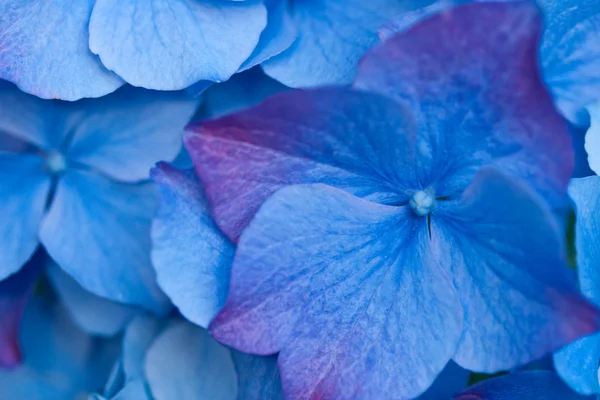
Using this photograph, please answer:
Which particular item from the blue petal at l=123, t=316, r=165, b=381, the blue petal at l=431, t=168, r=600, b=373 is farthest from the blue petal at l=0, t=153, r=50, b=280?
the blue petal at l=431, t=168, r=600, b=373

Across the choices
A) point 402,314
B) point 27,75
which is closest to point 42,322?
point 27,75

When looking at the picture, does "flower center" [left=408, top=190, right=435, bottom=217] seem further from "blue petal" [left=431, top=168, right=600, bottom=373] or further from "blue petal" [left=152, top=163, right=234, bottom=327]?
"blue petal" [left=152, top=163, right=234, bottom=327]

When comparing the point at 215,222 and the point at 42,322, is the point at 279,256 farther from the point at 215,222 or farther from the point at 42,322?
the point at 42,322

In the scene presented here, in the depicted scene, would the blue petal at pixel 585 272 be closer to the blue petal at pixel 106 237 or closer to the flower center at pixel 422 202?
the flower center at pixel 422 202

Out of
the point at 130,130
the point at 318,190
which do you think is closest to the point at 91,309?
the point at 130,130

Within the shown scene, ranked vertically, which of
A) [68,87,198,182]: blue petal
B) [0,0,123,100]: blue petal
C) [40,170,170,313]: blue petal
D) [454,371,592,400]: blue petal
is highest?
[0,0,123,100]: blue petal

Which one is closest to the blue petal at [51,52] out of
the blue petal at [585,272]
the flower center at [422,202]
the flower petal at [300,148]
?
the flower petal at [300,148]

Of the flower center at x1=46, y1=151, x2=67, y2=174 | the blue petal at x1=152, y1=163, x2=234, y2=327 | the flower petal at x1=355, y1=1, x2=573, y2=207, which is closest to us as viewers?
the flower petal at x1=355, y1=1, x2=573, y2=207
